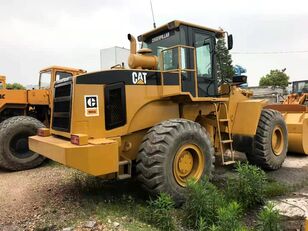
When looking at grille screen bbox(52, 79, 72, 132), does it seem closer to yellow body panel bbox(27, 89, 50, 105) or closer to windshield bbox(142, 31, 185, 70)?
windshield bbox(142, 31, 185, 70)

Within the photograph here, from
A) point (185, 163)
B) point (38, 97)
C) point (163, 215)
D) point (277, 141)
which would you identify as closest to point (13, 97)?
point (38, 97)

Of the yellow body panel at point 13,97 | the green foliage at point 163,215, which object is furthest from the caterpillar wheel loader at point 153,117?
the yellow body panel at point 13,97

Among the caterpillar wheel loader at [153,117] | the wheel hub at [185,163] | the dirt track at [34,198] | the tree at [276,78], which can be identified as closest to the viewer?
the dirt track at [34,198]

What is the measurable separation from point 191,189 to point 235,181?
110cm

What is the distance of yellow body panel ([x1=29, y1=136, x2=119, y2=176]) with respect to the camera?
180 inches

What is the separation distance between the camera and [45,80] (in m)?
10.6

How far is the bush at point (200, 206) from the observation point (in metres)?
4.52

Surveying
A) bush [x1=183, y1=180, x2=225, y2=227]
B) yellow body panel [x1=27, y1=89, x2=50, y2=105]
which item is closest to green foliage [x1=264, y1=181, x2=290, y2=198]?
bush [x1=183, y1=180, x2=225, y2=227]

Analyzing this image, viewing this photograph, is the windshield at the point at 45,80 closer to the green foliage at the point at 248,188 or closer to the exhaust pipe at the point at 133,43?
the exhaust pipe at the point at 133,43

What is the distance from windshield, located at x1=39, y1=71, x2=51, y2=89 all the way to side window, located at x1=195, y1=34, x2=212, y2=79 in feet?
17.6

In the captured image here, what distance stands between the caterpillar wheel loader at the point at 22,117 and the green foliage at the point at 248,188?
4963 mm

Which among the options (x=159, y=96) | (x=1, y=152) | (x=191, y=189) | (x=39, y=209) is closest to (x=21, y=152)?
(x=1, y=152)

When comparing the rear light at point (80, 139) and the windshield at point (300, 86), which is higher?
the windshield at point (300, 86)

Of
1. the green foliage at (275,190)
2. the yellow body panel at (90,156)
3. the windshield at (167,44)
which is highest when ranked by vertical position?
the windshield at (167,44)
